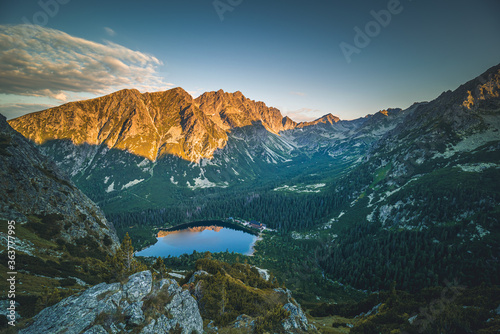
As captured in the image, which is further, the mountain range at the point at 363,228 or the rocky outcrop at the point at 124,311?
the mountain range at the point at 363,228

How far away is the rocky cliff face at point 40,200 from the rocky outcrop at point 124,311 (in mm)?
39541

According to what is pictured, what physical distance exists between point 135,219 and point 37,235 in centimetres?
15500

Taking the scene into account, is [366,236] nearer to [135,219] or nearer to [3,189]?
[3,189]

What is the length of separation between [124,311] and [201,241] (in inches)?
5871

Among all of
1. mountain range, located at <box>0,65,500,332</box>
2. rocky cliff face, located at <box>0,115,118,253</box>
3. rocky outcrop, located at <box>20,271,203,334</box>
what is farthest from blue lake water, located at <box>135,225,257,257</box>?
rocky outcrop, located at <box>20,271,203,334</box>

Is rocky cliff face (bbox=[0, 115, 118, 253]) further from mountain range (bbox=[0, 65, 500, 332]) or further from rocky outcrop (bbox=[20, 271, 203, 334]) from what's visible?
rocky outcrop (bbox=[20, 271, 203, 334])

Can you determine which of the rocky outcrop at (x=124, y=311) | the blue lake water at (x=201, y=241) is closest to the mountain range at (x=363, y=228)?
the rocky outcrop at (x=124, y=311)

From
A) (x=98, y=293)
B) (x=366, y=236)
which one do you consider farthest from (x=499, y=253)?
(x=98, y=293)

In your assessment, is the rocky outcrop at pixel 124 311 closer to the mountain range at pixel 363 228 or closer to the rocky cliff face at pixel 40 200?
the mountain range at pixel 363 228

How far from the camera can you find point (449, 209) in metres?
112

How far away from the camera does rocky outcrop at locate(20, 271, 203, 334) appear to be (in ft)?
68.9

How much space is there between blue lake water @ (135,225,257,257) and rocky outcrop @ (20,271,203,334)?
388 ft

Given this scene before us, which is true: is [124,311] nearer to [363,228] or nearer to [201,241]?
[201,241]

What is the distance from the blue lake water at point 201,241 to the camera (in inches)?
5704
